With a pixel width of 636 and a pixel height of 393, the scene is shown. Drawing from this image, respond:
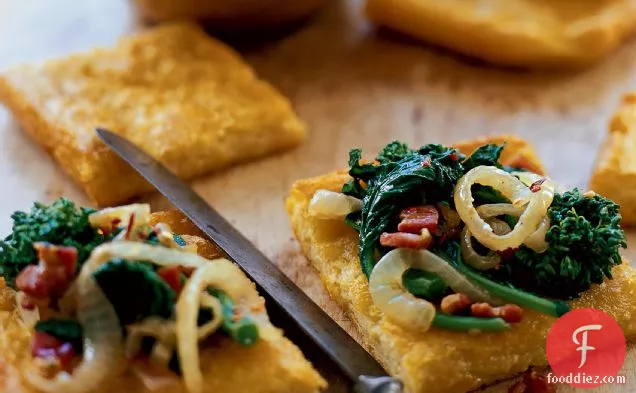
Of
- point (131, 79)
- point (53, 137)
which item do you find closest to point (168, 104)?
point (131, 79)

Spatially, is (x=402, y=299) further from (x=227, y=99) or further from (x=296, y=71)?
(x=296, y=71)

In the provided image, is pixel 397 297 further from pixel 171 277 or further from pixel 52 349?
pixel 52 349

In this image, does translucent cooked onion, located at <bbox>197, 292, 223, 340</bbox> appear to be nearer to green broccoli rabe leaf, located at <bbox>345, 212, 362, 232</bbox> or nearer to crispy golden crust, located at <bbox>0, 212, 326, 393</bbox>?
crispy golden crust, located at <bbox>0, 212, 326, 393</bbox>

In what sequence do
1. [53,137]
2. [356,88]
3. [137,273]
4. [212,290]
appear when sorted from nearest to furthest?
[137,273], [212,290], [53,137], [356,88]

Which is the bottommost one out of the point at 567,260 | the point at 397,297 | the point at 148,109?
the point at 397,297

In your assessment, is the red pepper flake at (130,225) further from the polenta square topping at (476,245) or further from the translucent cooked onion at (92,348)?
the polenta square topping at (476,245)

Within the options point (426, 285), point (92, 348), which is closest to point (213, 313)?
point (92, 348)

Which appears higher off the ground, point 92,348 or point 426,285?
point 426,285
